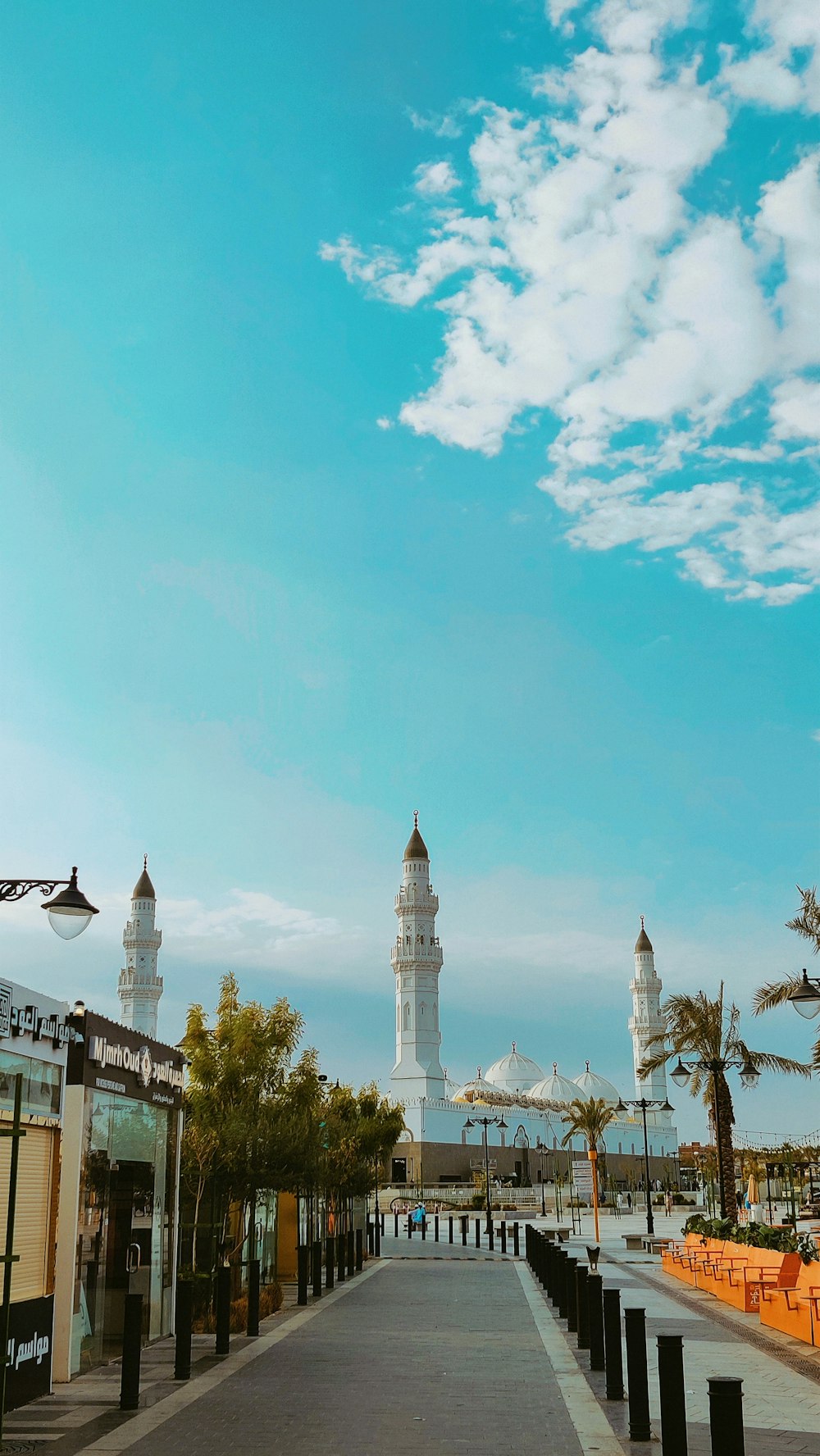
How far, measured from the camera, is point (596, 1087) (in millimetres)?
107688

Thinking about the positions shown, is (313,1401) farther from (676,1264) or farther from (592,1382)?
(676,1264)

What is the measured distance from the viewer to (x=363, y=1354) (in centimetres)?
1340

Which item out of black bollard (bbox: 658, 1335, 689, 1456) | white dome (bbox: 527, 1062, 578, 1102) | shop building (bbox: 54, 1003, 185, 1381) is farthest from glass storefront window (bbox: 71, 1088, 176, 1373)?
white dome (bbox: 527, 1062, 578, 1102)

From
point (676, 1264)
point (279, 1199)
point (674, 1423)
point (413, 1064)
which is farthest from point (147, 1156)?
point (413, 1064)

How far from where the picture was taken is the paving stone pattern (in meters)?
8.98

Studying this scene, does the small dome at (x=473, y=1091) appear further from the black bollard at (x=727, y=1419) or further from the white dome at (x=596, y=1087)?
the black bollard at (x=727, y=1419)

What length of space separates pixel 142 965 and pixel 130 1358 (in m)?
76.0

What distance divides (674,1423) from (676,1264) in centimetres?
1720

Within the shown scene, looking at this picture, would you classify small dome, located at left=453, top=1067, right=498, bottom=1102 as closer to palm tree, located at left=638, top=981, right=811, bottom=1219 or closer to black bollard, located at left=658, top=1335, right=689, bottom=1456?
palm tree, located at left=638, top=981, right=811, bottom=1219

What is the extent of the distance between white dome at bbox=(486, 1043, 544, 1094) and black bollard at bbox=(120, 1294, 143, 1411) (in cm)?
9754

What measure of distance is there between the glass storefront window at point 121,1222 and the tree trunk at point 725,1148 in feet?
49.0

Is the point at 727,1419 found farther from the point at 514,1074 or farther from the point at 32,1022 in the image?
the point at 514,1074

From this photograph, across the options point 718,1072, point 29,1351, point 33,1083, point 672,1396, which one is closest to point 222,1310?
point 29,1351

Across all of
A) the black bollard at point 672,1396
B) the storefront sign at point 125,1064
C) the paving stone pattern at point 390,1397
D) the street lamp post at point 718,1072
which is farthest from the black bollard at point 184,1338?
the street lamp post at point 718,1072
